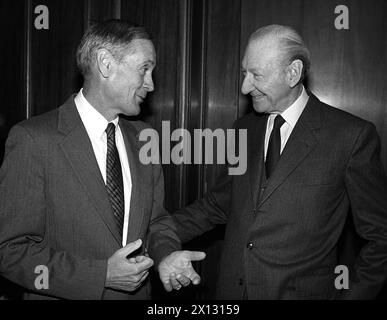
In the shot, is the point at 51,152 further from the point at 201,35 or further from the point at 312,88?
the point at 312,88

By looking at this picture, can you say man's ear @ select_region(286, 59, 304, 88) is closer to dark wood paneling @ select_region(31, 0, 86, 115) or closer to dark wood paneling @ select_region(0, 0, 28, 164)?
dark wood paneling @ select_region(31, 0, 86, 115)

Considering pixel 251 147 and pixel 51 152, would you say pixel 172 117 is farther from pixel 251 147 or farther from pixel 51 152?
pixel 51 152

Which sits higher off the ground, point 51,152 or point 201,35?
point 201,35

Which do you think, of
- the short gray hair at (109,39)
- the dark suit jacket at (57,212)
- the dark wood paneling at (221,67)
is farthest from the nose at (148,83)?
the dark wood paneling at (221,67)

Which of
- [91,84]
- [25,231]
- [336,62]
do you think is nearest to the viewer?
[25,231]

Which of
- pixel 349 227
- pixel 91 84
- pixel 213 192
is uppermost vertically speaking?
pixel 91 84

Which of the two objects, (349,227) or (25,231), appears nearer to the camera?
(25,231)

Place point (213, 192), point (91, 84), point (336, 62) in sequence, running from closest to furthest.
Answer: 1. point (91, 84)
2. point (213, 192)
3. point (336, 62)

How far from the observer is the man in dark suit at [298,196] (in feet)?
5.76

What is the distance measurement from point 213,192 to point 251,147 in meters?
0.32

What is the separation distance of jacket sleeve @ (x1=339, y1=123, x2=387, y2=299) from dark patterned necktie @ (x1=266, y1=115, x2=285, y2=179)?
0.95ft

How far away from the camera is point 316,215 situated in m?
1.77

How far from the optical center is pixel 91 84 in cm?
177

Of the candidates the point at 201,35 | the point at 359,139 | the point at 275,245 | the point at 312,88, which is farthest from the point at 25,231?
the point at 312,88
